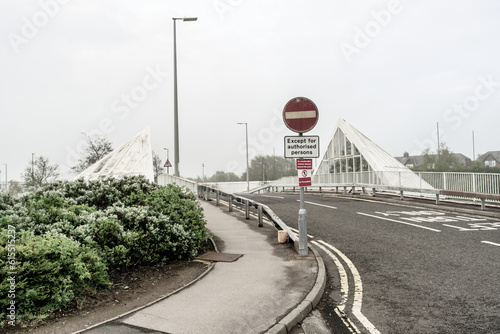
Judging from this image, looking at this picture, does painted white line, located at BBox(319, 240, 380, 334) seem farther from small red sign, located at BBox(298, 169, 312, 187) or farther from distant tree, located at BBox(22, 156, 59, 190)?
distant tree, located at BBox(22, 156, 59, 190)

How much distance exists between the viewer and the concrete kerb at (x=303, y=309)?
4.12 m

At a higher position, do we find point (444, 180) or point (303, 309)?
point (444, 180)

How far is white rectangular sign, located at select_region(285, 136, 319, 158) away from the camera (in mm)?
7457

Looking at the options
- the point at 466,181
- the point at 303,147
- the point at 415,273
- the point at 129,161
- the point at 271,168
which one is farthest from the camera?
the point at 271,168

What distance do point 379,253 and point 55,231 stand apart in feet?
20.3

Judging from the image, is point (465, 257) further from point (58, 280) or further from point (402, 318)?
point (58, 280)

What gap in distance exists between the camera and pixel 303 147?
7496 millimetres

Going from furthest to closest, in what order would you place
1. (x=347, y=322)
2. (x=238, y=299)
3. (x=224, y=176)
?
(x=224, y=176) → (x=238, y=299) → (x=347, y=322)

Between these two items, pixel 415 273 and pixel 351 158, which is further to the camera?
pixel 351 158

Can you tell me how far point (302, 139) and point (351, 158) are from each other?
28.8 m

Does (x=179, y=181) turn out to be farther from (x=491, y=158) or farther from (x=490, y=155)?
(x=490, y=155)

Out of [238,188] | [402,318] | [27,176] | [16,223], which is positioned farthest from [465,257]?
[238,188]

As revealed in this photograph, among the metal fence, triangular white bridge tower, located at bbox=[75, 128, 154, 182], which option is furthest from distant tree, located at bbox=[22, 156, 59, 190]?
the metal fence

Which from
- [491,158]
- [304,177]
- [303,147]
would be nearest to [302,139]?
[303,147]
